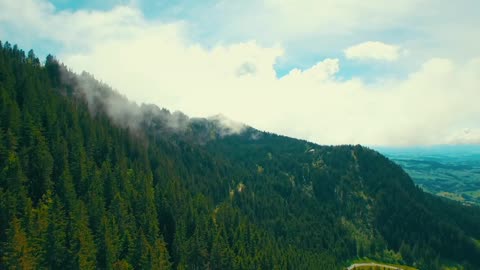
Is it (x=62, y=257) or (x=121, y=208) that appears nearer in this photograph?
(x=62, y=257)

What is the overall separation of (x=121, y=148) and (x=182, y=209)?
54.6 meters

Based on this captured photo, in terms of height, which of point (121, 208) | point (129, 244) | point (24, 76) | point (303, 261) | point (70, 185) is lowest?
point (303, 261)

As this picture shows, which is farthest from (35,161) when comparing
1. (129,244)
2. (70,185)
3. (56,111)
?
(56,111)

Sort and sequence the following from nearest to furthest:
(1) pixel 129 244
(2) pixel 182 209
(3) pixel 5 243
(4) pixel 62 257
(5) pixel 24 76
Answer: (3) pixel 5 243
(4) pixel 62 257
(1) pixel 129 244
(2) pixel 182 209
(5) pixel 24 76

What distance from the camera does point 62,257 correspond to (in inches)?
3319

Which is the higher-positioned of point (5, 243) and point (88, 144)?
point (88, 144)

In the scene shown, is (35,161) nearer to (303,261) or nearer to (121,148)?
(121,148)

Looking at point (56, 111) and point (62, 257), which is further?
point (56, 111)

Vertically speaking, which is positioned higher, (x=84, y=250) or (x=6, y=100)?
(x=6, y=100)

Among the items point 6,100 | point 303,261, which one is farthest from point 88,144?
point 303,261

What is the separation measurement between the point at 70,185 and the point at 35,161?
13652 millimetres

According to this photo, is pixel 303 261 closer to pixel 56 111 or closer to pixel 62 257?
pixel 62 257

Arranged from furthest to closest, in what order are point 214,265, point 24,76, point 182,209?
point 24,76 → point 182,209 → point 214,265

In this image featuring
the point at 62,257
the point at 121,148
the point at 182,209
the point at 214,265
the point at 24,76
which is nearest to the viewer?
the point at 62,257
